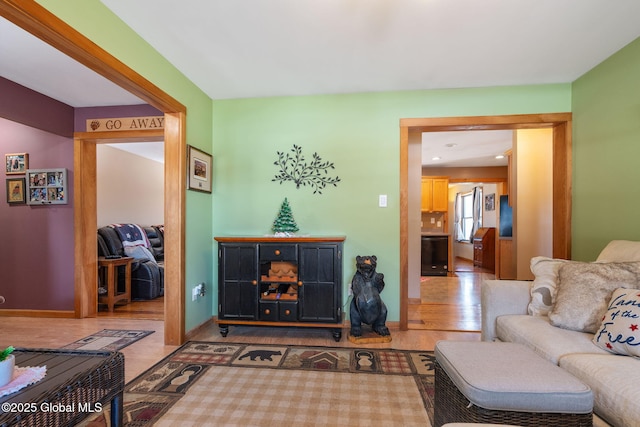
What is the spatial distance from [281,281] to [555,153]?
2947 mm

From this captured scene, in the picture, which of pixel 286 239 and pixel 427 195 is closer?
pixel 286 239

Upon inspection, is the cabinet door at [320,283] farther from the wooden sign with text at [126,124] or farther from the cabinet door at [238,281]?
the wooden sign with text at [126,124]

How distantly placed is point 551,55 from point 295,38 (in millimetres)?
1987

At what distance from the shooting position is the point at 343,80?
2.73m

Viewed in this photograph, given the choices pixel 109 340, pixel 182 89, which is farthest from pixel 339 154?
pixel 109 340

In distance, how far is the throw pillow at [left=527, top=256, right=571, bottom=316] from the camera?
1875mm

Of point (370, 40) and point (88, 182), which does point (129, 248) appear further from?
point (370, 40)

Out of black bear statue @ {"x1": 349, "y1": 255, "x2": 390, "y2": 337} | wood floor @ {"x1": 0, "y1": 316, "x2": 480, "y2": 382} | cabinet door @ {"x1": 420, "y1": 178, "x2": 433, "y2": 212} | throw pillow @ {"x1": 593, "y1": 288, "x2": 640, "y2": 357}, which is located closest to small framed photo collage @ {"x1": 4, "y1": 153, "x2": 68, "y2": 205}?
wood floor @ {"x1": 0, "y1": 316, "x2": 480, "y2": 382}

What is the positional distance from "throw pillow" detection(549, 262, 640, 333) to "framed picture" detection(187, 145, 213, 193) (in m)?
2.86

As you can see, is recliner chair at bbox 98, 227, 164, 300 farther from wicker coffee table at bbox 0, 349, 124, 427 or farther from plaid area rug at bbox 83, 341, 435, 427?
wicker coffee table at bbox 0, 349, 124, 427

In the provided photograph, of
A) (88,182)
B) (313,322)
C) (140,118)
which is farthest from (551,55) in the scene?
(88,182)

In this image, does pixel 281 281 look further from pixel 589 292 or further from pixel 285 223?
pixel 589 292

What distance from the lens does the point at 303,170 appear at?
3.07 meters

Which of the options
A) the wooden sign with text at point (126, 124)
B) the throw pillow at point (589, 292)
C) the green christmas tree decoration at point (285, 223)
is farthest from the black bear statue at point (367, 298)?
the wooden sign with text at point (126, 124)
